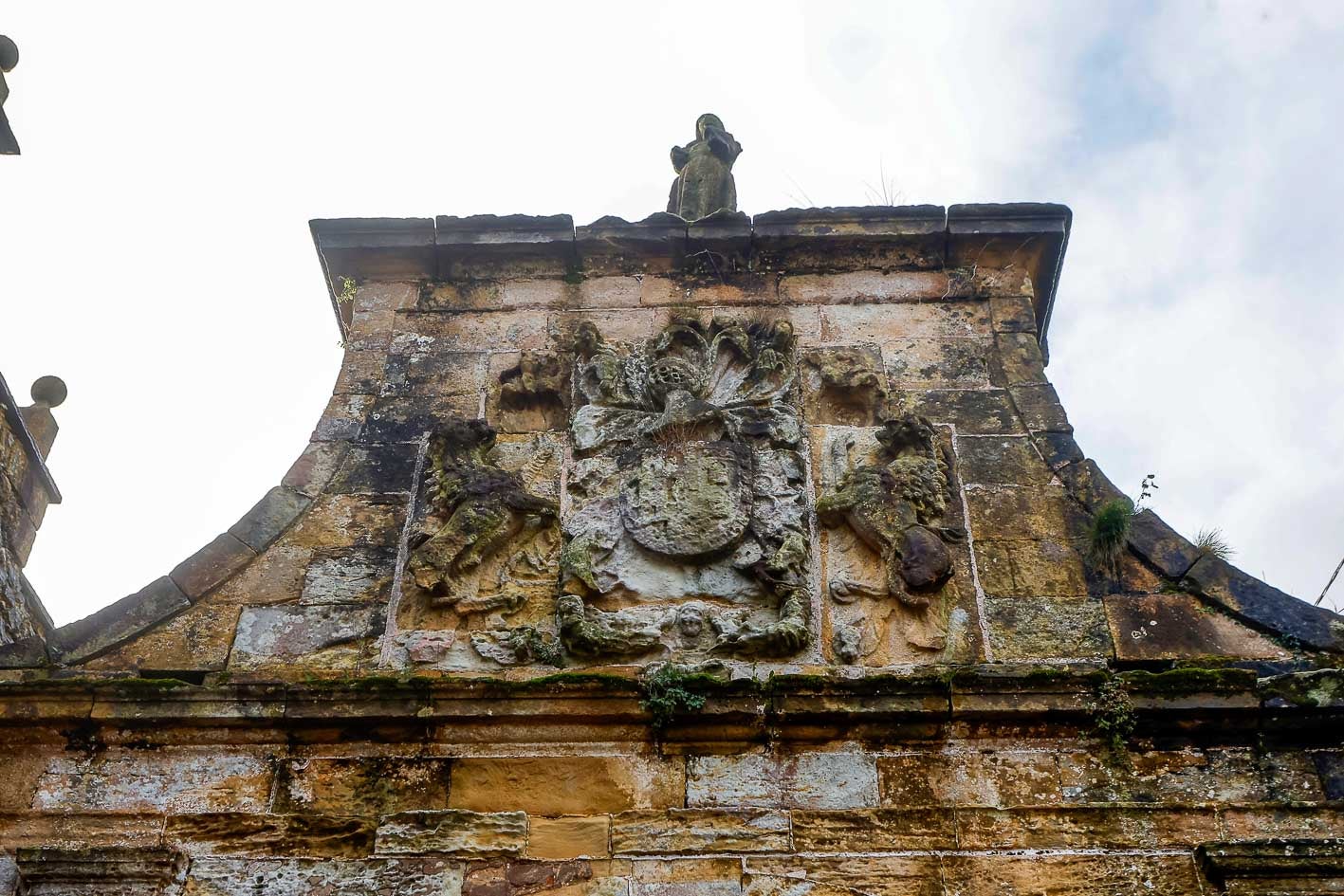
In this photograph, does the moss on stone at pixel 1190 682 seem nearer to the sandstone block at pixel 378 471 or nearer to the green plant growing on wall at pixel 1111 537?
the green plant growing on wall at pixel 1111 537

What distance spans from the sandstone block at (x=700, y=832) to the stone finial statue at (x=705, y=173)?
3.86 metres

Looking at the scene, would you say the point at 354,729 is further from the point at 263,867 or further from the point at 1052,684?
the point at 1052,684

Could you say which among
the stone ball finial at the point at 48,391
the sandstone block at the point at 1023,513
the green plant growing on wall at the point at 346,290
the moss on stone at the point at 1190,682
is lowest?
the moss on stone at the point at 1190,682

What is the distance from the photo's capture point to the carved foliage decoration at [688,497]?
6141mm

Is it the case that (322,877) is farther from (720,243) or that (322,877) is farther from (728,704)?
(720,243)

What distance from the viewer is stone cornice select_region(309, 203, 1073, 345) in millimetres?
7934

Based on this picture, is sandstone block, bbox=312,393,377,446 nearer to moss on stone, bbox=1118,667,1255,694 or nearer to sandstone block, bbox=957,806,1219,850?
sandstone block, bbox=957,806,1219,850

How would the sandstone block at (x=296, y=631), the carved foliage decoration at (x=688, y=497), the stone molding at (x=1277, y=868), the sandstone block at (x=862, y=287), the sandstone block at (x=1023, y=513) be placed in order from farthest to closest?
1. the sandstone block at (x=862, y=287)
2. the sandstone block at (x=1023, y=513)
3. the sandstone block at (x=296, y=631)
4. the carved foliage decoration at (x=688, y=497)
5. the stone molding at (x=1277, y=868)

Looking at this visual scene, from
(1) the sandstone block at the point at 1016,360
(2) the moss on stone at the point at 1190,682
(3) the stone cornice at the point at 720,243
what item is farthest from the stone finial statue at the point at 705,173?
(2) the moss on stone at the point at 1190,682

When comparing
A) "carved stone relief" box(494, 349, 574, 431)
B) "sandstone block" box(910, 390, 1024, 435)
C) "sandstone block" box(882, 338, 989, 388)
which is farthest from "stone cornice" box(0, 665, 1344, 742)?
"sandstone block" box(882, 338, 989, 388)

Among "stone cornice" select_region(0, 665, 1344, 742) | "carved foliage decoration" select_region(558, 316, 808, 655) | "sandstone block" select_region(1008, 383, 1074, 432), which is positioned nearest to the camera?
"stone cornice" select_region(0, 665, 1344, 742)

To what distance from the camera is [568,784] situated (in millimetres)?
5734

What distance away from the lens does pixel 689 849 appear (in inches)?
217

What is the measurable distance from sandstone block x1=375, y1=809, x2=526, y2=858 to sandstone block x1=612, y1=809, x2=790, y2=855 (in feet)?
1.22
